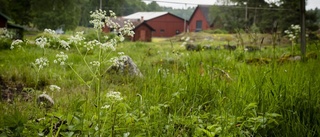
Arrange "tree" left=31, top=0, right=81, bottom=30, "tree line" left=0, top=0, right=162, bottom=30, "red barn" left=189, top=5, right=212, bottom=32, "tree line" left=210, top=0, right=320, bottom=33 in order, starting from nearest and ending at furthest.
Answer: "tree" left=31, top=0, right=81, bottom=30 < "tree line" left=0, top=0, right=162, bottom=30 < "tree line" left=210, top=0, right=320, bottom=33 < "red barn" left=189, top=5, right=212, bottom=32

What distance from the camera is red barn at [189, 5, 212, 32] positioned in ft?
→ 118

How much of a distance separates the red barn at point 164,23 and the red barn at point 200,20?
681cm

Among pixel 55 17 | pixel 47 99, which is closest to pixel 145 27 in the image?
pixel 55 17

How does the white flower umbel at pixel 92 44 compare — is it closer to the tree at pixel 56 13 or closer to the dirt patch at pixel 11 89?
the dirt patch at pixel 11 89

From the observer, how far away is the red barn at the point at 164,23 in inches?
1102

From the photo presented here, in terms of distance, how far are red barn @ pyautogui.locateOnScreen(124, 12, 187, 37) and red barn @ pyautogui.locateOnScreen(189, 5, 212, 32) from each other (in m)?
6.81

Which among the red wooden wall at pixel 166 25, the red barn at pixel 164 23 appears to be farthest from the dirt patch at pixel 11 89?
the red wooden wall at pixel 166 25

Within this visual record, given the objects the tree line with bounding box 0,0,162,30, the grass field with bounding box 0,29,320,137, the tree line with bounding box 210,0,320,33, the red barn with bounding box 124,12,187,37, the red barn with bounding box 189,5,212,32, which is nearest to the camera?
the grass field with bounding box 0,29,320,137

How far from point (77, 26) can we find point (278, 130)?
10.8 metres

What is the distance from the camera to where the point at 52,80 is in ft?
12.8

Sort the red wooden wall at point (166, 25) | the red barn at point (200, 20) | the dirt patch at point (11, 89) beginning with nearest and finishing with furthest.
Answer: the dirt patch at point (11, 89), the red wooden wall at point (166, 25), the red barn at point (200, 20)

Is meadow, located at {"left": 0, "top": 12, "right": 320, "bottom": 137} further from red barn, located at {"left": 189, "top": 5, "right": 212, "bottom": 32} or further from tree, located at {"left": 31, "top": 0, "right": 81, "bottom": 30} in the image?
red barn, located at {"left": 189, "top": 5, "right": 212, "bottom": 32}

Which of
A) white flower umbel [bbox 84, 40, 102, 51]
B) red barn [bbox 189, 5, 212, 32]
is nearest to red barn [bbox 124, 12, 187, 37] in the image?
red barn [bbox 189, 5, 212, 32]

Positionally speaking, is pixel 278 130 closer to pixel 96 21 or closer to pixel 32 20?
pixel 96 21
